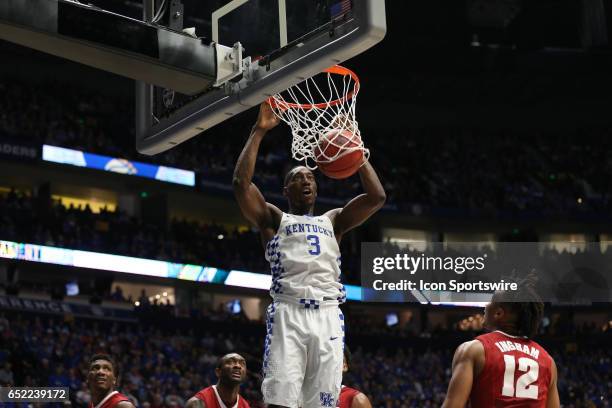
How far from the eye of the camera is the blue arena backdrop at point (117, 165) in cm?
2302

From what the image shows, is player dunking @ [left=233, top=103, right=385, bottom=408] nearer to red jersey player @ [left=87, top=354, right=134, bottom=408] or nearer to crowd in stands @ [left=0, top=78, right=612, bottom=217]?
red jersey player @ [left=87, top=354, right=134, bottom=408]

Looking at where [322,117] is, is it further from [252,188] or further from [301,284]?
[301,284]

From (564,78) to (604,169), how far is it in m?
3.36

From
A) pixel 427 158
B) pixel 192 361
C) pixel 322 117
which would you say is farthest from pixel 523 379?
pixel 427 158

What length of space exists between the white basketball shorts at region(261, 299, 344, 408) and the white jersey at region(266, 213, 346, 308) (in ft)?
0.18

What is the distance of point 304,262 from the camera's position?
16.3 ft

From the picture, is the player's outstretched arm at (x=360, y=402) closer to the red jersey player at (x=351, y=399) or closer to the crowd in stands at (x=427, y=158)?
the red jersey player at (x=351, y=399)

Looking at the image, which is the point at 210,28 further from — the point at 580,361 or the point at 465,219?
the point at 465,219

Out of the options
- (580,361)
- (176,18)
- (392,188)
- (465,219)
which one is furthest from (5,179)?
(176,18)

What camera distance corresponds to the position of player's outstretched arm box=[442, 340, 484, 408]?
4.18 metres

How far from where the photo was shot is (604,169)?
28.9 meters

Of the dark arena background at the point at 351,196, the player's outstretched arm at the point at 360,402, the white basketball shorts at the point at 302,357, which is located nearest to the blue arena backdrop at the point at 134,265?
the dark arena background at the point at 351,196

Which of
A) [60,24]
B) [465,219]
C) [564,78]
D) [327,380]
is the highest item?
[564,78]

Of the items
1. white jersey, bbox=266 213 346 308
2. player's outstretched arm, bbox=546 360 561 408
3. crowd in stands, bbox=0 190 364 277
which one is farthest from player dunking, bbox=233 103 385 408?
crowd in stands, bbox=0 190 364 277
